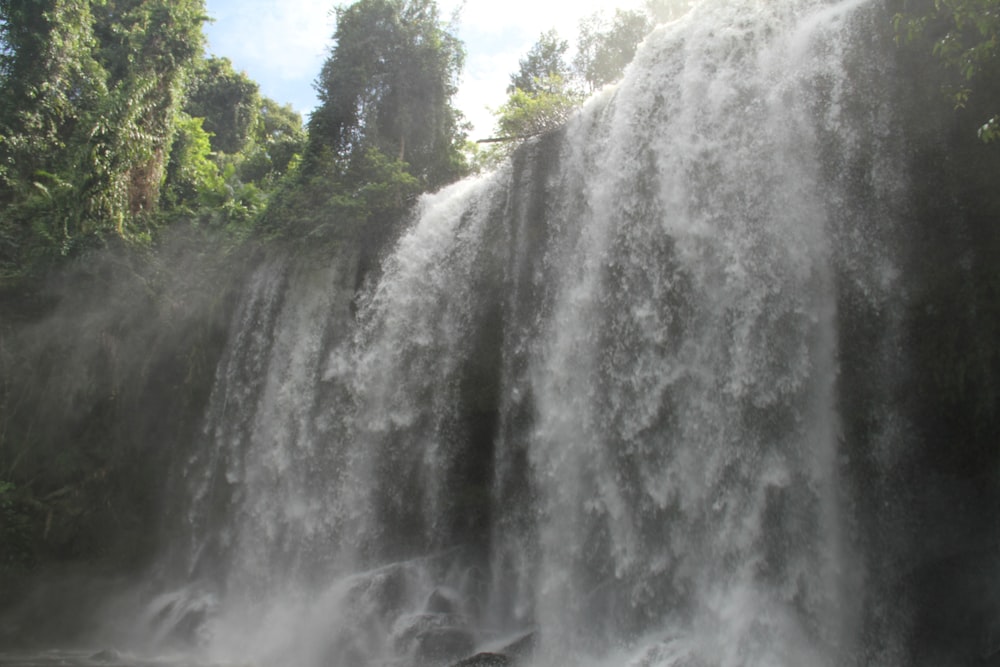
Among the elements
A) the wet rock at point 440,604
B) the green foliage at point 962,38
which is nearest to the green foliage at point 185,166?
the wet rock at point 440,604

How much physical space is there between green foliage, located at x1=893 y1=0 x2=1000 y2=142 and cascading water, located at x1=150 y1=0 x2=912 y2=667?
0.61 m

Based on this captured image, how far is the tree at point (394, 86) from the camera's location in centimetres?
1802

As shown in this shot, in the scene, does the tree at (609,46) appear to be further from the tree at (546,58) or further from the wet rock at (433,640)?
the wet rock at (433,640)

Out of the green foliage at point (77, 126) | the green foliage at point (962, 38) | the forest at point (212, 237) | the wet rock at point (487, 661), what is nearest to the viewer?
the green foliage at point (962, 38)

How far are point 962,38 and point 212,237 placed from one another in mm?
14082

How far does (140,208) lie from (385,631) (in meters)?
12.8

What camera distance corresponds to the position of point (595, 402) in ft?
31.4

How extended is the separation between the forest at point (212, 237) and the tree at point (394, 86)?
0.05 meters

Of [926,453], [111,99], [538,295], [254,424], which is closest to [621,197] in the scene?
[538,295]

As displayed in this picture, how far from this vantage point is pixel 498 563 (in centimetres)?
1070

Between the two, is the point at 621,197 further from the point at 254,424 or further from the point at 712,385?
the point at 254,424

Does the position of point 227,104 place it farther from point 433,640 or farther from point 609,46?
point 433,640

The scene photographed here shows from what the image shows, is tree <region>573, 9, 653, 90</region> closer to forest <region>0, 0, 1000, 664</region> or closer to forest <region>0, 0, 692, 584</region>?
forest <region>0, 0, 1000, 664</region>

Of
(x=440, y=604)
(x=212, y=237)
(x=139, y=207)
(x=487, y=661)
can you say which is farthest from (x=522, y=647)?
(x=139, y=207)
